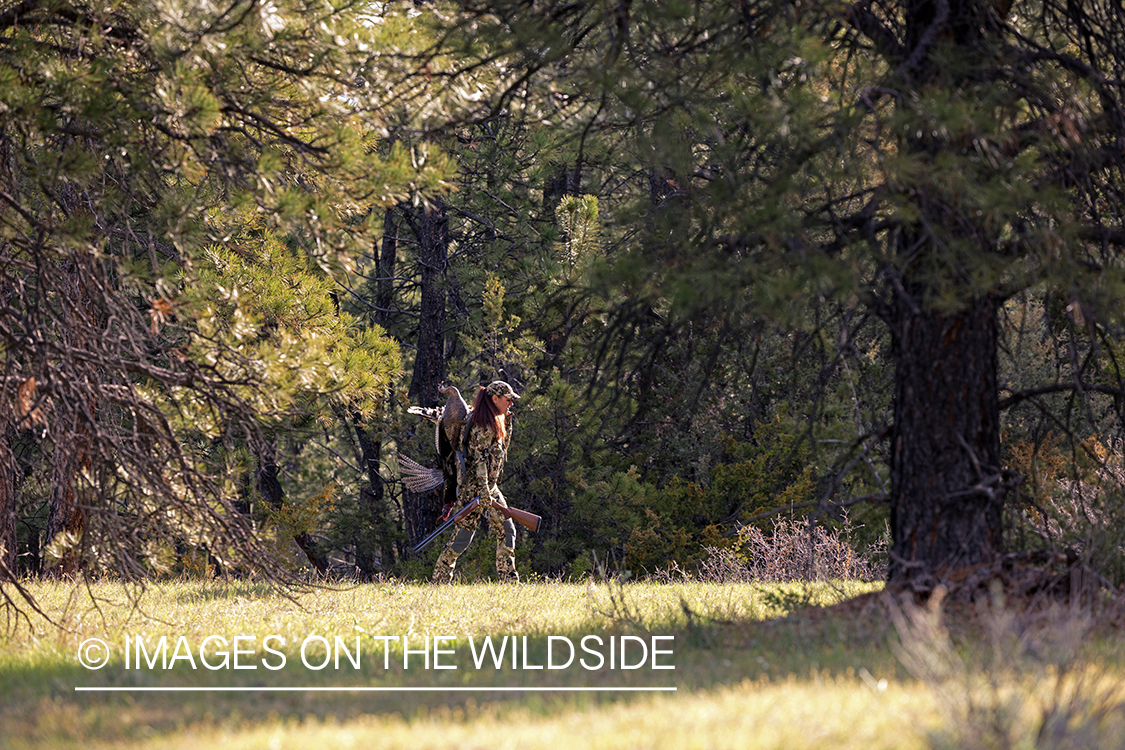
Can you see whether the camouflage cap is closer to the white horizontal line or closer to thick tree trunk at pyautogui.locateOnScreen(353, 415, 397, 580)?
the white horizontal line

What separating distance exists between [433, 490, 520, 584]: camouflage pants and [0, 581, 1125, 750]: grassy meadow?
2.59 meters

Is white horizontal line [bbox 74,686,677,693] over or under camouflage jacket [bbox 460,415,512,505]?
under

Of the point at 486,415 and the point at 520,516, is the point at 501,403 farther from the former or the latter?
the point at 520,516

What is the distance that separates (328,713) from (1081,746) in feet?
10.3

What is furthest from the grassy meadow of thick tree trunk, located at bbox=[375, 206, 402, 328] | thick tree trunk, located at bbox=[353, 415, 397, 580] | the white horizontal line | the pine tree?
thick tree trunk, located at bbox=[375, 206, 402, 328]

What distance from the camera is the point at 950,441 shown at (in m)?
6.53

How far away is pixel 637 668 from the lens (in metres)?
5.84

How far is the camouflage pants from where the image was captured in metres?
11.9

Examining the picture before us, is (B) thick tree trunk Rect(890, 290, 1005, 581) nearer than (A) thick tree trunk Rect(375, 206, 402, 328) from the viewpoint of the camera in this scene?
Yes

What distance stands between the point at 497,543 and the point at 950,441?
6467 mm

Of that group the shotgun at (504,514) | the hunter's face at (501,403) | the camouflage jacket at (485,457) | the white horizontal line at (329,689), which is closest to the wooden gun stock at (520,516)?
the shotgun at (504,514)

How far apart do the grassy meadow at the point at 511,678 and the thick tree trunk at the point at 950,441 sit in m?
0.58

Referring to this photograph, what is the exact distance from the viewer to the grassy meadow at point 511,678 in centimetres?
398

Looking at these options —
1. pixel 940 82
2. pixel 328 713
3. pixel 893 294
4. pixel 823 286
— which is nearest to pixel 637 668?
pixel 328 713
